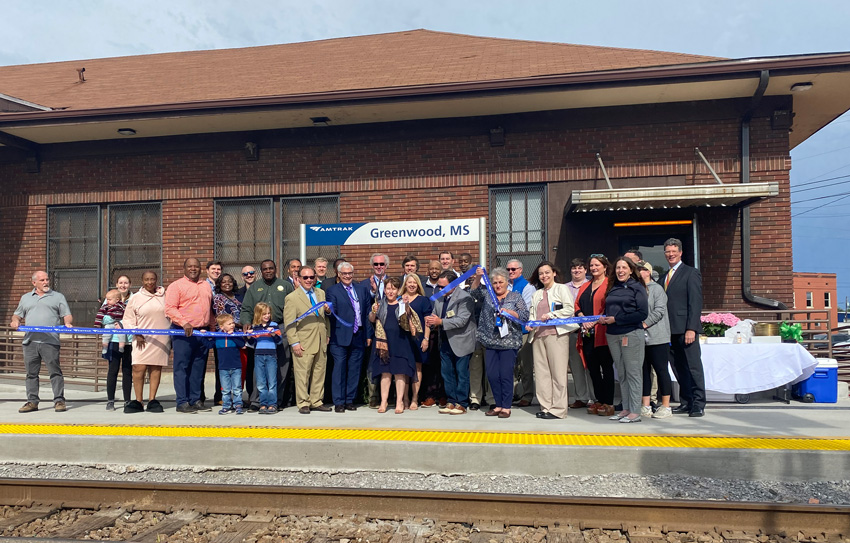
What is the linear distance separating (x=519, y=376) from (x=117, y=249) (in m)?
8.32

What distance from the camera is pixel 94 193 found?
1230 centimetres

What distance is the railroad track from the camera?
14.3ft

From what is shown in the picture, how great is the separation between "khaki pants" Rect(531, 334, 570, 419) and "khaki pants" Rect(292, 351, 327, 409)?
258 centimetres

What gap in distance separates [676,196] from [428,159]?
165 inches

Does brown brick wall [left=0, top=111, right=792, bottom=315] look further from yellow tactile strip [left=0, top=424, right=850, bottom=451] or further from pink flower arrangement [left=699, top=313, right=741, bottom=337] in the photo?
yellow tactile strip [left=0, top=424, right=850, bottom=451]

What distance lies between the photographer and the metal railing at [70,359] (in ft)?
36.0

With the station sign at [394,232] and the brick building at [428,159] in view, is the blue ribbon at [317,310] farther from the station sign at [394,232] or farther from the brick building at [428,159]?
the brick building at [428,159]

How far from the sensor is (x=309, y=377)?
26.2 feet

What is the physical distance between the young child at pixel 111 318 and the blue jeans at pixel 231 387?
1.33m

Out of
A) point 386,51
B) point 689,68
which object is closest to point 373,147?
point 386,51

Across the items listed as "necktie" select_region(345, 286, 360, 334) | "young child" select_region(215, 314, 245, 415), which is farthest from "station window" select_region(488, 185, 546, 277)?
"young child" select_region(215, 314, 245, 415)

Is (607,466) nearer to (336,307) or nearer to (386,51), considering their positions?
(336,307)

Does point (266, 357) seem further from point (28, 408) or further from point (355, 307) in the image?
point (28, 408)

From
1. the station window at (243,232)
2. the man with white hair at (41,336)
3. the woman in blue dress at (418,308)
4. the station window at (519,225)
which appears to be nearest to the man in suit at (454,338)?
the woman in blue dress at (418,308)
